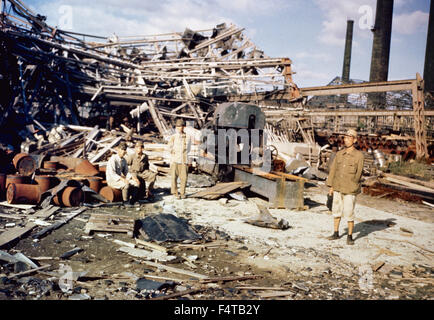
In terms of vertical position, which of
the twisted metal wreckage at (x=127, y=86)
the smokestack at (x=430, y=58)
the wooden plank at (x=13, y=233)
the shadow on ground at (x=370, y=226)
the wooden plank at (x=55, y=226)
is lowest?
the shadow on ground at (x=370, y=226)

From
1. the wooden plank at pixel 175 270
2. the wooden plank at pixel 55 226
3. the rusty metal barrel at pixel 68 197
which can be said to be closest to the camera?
the wooden plank at pixel 175 270

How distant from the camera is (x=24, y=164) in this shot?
26.5ft

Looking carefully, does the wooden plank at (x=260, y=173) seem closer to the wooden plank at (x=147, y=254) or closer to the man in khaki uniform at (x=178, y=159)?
the man in khaki uniform at (x=178, y=159)

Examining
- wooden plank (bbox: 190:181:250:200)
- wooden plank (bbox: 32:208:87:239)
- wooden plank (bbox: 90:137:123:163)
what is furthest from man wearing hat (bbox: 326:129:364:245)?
wooden plank (bbox: 90:137:123:163)

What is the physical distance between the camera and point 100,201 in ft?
24.3

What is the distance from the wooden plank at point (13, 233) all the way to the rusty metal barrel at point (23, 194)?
→ 1253 mm

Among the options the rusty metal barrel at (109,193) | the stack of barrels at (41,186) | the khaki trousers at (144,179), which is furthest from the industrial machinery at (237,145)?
the rusty metal barrel at (109,193)

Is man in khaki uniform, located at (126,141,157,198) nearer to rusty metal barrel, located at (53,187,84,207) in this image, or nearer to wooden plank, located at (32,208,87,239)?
rusty metal barrel, located at (53,187,84,207)

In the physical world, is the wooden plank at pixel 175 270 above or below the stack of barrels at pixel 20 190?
below

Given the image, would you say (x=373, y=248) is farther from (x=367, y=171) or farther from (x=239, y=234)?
(x=367, y=171)

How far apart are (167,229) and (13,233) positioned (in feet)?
8.17

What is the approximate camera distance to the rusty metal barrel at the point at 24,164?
7.96m

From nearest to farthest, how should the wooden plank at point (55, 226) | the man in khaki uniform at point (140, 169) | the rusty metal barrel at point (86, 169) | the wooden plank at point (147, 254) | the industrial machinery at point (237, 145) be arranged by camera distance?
1. the wooden plank at point (147, 254)
2. the wooden plank at point (55, 226)
3. the rusty metal barrel at point (86, 169)
4. the man in khaki uniform at point (140, 169)
5. the industrial machinery at point (237, 145)
